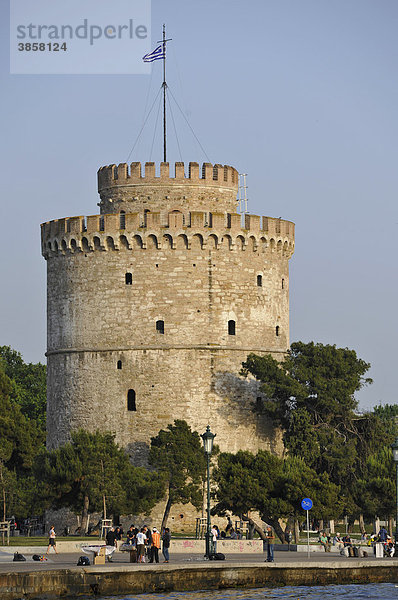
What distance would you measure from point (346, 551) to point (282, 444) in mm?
13309

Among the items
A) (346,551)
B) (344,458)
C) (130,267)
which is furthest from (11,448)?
(346,551)

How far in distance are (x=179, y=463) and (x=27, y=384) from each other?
24835 mm

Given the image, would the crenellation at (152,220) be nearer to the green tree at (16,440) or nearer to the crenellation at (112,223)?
the crenellation at (112,223)

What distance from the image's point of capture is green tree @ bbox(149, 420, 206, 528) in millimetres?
48500

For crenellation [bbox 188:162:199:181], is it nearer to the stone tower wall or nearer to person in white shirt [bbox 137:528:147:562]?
the stone tower wall

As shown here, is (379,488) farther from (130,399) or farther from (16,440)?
(16,440)

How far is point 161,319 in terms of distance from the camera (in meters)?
51.7

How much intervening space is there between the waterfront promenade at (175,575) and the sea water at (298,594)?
0.18 metres

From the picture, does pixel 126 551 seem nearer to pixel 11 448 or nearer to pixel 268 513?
pixel 268 513

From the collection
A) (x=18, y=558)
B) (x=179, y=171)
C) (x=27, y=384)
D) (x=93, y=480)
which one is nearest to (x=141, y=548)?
(x=18, y=558)

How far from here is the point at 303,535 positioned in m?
54.0

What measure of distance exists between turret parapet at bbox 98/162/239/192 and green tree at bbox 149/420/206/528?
9994 mm

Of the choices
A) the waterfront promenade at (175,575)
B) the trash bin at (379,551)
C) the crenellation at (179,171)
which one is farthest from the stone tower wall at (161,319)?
the waterfront promenade at (175,575)

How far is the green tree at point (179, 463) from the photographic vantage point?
48.5 metres
